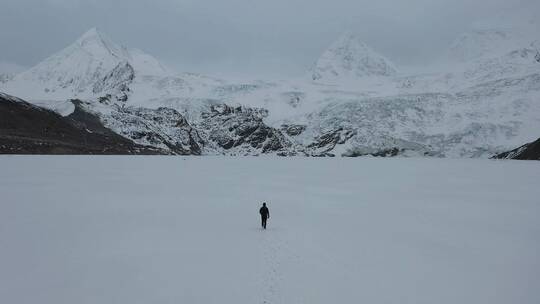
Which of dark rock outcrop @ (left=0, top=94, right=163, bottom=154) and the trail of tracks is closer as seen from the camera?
the trail of tracks

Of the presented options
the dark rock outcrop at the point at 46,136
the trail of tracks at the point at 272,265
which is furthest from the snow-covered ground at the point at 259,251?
the dark rock outcrop at the point at 46,136

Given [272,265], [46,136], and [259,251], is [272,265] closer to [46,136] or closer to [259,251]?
[259,251]

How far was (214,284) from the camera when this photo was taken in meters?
14.6

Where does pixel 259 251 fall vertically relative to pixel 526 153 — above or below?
below

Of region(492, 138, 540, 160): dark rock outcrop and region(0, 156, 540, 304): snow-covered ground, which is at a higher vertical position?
region(492, 138, 540, 160): dark rock outcrop

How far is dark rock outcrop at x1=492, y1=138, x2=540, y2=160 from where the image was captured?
160m

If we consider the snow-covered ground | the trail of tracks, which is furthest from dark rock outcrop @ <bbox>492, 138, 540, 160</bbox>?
the trail of tracks

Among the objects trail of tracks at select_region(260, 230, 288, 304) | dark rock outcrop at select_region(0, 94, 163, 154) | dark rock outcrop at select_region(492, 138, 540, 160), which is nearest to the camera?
trail of tracks at select_region(260, 230, 288, 304)

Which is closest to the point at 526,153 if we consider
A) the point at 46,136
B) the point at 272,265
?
the point at 46,136

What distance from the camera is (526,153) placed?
16788 centimetres

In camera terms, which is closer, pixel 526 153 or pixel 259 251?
pixel 259 251

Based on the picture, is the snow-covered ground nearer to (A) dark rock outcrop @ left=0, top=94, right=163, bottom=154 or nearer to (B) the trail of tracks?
(B) the trail of tracks

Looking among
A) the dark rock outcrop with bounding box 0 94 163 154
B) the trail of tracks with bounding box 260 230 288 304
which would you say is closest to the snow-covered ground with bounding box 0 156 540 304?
the trail of tracks with bounding box 260 230 288 304

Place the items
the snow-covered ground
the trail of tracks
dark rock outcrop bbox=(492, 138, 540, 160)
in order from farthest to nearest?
dark rock outcrop bbox=(492, 138, 540, 160), the snow-covered ground, the trail of tracks
